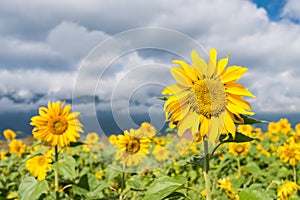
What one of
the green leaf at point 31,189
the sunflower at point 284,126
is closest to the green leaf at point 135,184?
the green leaf at point 31,189

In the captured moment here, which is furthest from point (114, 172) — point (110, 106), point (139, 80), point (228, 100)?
point (228, 100)

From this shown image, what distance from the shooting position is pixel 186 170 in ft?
21.0

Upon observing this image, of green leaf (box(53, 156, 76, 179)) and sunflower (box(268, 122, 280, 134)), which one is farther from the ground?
sunflower (box(268, 122, 280, 134))

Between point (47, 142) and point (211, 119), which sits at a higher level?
point (47, 142)

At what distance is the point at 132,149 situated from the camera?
2990 millimetres

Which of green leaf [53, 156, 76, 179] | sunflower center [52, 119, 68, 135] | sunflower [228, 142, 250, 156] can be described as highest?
sunflower [228, 142, 250, 156]

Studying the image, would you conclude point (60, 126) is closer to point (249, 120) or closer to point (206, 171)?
point (206, 171)

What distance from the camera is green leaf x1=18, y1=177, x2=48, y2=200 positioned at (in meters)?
2.64

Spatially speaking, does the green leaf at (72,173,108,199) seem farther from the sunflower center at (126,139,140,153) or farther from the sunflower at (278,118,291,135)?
the sunflower at (278,118,291,135)

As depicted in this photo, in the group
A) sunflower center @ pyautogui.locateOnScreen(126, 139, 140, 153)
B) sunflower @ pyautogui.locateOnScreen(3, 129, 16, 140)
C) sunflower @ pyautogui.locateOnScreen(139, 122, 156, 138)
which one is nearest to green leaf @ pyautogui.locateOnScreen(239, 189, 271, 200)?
sunflower @ pyautogui.locateOnScreen(139, 122, 156, 138)

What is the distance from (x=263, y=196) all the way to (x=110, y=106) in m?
1.20

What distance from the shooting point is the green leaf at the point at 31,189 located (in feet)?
8.65

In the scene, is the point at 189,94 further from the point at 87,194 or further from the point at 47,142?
the point at 47,142

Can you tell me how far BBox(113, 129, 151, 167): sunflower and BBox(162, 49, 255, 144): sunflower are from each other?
120 cm
